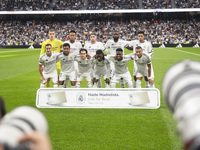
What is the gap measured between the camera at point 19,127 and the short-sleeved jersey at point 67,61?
25.3 feet

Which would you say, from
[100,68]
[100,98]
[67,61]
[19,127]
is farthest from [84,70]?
[19,127]

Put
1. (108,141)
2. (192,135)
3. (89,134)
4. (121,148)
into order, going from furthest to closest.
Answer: (89,134)
(108,141)
(121,148)
(192,135)

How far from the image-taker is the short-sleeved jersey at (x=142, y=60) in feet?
26.9

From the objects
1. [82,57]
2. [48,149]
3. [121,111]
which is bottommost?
[121,111]

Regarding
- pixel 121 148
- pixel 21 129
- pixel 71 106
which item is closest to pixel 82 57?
pixel 71 106

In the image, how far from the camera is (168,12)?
47.8 meters

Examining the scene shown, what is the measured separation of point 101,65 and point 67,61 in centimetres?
117

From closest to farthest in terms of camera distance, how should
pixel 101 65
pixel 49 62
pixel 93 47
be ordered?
pixel 49 62 → pixel 101 65 → pixel 93 47

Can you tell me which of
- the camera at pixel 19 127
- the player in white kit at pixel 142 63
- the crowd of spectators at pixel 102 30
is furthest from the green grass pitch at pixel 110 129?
the crowd of spectators at pixel 102 30

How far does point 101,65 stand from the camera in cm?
880

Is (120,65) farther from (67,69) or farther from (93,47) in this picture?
(67,69)

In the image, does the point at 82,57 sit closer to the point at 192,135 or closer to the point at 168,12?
the point at 192,135

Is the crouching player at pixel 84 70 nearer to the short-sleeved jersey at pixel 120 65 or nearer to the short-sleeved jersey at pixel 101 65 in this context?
the short-sleeved jersey at pixel 101 65

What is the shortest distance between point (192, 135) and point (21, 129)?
499 mm
